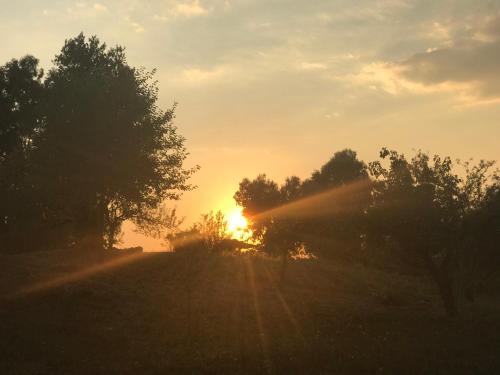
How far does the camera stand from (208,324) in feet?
96.4

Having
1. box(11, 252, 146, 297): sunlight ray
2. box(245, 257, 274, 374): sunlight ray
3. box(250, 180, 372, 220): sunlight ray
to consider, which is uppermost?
box(250, 180, 372, 220): sunlight ray

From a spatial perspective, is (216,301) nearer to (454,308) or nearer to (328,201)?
(328,201)

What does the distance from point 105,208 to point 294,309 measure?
17638 millimetres

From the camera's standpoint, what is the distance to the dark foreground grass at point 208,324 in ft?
70.8

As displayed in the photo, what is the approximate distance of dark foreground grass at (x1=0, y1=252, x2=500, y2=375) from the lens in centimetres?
2159

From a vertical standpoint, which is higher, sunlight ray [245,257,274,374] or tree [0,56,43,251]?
tree [0,56,43,251]

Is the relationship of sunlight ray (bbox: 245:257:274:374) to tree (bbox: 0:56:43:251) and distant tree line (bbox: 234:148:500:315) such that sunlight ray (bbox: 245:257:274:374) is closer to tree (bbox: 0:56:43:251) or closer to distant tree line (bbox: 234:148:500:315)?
distant tree line (bbox: 234:148:500:315)

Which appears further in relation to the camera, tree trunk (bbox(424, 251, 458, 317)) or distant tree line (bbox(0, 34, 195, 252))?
distant tree line (bbox(0, 34, 195, 252))

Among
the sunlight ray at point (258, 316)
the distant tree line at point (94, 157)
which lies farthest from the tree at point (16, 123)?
the sunlight ray at point (258, 316)

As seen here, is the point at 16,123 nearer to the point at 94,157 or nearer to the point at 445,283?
the point at 94,157

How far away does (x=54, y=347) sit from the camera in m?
23.5

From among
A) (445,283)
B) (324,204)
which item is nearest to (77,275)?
(324,204)

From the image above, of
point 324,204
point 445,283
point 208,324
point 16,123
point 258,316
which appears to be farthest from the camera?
point 16,123

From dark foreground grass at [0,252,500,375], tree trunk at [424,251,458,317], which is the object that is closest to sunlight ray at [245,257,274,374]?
dark foreground grass at [0,252,500,375]
